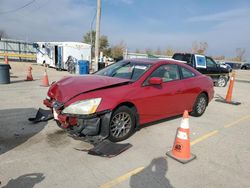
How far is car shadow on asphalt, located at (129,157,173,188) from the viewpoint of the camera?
3168mm

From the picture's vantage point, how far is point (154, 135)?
5.04 m

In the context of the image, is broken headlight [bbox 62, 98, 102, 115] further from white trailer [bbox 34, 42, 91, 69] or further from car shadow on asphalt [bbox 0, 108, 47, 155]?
white trailer [bbox 34, 42, 91, 69]

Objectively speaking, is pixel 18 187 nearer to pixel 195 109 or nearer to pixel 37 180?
pixel 37 180

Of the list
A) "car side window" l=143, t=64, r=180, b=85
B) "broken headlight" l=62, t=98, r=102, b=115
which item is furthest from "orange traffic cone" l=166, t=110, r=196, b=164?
"broken headlight" l=62, t=98, r=102, b=115

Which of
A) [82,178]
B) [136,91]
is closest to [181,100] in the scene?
[136,91]

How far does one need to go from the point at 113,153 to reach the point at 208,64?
37.5ft

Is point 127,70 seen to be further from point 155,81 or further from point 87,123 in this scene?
point 87,123

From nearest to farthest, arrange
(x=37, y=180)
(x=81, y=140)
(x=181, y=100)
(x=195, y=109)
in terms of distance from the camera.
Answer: (x=37, y=180), (x=81, y=140), (x=181, y=100), (x=195, y=109)

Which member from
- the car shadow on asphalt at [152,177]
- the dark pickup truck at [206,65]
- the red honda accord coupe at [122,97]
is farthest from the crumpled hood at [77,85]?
the dark pickup truck at [206,65]

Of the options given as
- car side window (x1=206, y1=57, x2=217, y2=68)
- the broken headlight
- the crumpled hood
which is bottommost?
the broken headlight

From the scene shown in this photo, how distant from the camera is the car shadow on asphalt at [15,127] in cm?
434

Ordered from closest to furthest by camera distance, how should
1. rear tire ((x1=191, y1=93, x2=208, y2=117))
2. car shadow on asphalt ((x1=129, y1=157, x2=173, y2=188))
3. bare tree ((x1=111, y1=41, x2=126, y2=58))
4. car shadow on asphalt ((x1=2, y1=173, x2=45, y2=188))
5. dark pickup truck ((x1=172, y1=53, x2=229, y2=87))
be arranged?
car shadow on asphalt ((x1=2, y1=173, x2=45, y2=188)), car shadow on asphalt ((x1=129, y1=157, x2=173, y2=188)), rear tire ((x1=191, y1=93, x2=208, y2=117)), dark pickup truck ((x1=172, y1=53, x2=229, y2=87)), bare tree ((x1=111, y1=41, x2=126, y2=58))

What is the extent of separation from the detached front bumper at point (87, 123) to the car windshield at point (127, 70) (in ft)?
4.05

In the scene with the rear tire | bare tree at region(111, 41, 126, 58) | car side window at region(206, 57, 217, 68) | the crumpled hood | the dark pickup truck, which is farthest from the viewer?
bare tree at region(111, 41, 126, 58)
